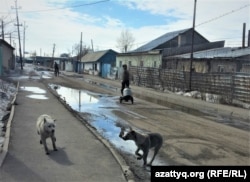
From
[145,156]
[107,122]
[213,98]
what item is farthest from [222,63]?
[145,156]

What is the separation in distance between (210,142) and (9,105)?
8.79m

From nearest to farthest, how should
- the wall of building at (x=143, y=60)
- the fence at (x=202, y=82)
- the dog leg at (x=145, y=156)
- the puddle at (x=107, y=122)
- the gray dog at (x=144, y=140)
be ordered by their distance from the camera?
1. the gray dog at (x=144, y=140)
2. the dog leg at (x=145, y=156)
3. the puddle at (x=107, y=122)
4. the fence at (x=202, y=82)
5. the wall of building at (x=143, y=60)

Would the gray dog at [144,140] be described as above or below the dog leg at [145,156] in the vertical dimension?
above

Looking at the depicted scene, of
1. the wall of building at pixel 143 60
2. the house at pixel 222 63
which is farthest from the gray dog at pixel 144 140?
the wall of building at pixel 143 60

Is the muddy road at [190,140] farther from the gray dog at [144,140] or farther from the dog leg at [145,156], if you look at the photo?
the gray dog at [144,140]

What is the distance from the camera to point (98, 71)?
63.5 metres

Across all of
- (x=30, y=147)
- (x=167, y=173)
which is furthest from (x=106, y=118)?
(x=167, y=173)

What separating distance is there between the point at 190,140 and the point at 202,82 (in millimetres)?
15827

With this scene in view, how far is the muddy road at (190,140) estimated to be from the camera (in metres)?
7.79

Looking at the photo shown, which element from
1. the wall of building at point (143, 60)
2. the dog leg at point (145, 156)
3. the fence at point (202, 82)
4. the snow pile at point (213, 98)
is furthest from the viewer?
the wall of building at point (143, 60)

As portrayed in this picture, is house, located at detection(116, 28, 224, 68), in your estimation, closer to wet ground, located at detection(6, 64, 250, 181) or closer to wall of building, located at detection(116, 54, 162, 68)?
wall of building, located at detection(116, 54, 162, 68)

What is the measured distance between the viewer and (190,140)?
32.0 ft

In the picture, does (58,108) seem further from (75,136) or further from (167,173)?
(167,173)

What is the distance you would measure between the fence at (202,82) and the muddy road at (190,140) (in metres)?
7.02
